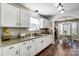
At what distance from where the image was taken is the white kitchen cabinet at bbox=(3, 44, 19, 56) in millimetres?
1785

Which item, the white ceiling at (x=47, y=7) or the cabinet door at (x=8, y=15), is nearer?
the white ceiling at (x=47, y=7)

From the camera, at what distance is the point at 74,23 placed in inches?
75.7

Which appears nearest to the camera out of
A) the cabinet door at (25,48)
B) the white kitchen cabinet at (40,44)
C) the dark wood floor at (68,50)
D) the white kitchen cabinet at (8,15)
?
the dark wood floor at (68,50)

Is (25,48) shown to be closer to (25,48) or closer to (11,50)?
(25,48)

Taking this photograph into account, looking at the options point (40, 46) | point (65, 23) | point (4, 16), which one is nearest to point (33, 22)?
point (40, 46)

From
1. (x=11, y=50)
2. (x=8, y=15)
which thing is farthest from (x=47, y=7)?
(x=11, y=50)

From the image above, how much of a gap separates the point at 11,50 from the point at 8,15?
0.72 meters

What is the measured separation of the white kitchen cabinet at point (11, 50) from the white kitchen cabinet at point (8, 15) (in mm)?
463

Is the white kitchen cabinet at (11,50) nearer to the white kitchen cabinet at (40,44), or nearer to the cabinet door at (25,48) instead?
the cabinet door at (25,48)

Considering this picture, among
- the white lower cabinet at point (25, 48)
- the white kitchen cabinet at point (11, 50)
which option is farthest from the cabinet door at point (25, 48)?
the white kitchen cabinet at point (11, 50)

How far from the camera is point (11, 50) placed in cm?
190

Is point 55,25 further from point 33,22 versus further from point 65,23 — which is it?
point 33,22

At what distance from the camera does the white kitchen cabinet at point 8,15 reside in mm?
2053

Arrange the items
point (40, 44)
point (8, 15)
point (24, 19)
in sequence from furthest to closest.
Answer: point (40, 44) < point (24, 19) < point (8, 15)
